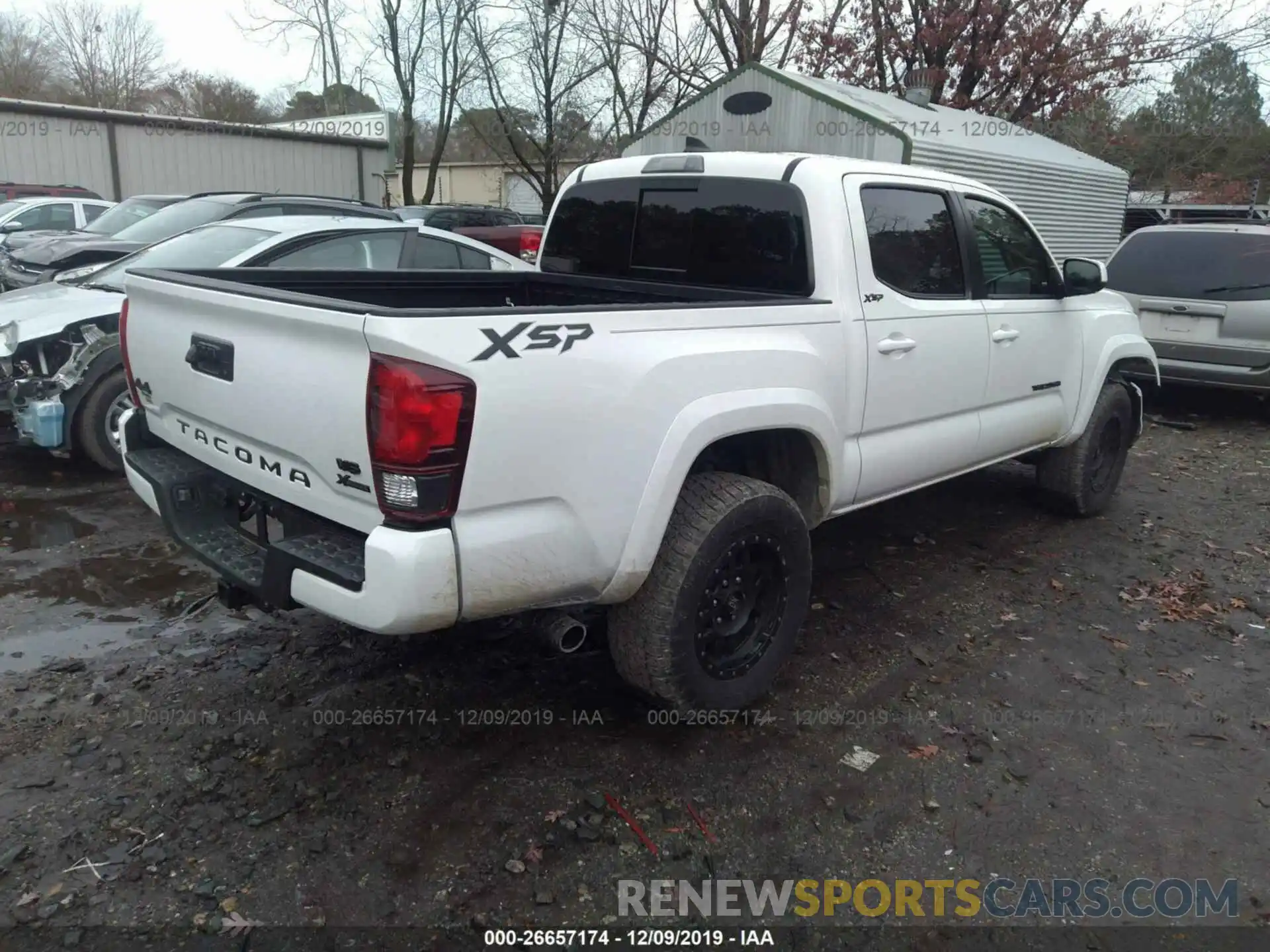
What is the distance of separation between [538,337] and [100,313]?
436 centimetres

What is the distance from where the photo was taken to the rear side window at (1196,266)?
26.1 ft

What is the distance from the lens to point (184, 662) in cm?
367

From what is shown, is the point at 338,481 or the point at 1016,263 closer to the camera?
the point at 338,481

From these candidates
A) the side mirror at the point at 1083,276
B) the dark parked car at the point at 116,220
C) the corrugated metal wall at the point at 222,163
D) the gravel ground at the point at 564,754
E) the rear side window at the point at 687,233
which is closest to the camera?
the gravel ground at the point at 564,754

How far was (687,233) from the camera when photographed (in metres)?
3.99

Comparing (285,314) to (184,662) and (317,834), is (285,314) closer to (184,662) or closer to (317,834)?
(317,834)

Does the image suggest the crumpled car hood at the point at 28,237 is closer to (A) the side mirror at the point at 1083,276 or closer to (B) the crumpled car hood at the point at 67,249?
(B) the crumpled car hood at the point at 67,249

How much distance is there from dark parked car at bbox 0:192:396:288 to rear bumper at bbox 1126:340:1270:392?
7094mm

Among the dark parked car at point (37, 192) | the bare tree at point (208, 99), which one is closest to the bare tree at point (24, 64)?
the bare tree at point (208, 99)

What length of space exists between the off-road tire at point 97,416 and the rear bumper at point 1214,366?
771cm

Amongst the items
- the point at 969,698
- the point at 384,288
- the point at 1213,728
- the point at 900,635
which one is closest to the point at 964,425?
the point at 900,635

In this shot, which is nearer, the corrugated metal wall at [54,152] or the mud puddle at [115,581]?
the mud puddle at [115,581]

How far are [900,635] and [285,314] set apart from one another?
2.89m

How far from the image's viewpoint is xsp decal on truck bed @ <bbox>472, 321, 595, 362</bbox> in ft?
7.93
